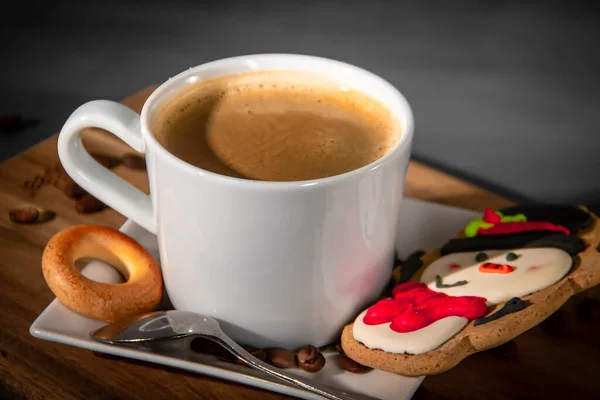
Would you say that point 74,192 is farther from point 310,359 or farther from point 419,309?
point 419,309

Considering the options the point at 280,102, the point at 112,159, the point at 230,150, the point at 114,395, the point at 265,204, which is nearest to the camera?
the point at 265,204

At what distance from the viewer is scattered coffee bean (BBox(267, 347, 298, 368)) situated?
3.83ft

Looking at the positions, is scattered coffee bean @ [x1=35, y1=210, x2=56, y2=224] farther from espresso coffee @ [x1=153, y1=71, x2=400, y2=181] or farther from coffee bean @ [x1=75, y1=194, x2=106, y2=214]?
espresso coffee @ [x1=153, y1=71, x2=400, y2=181]

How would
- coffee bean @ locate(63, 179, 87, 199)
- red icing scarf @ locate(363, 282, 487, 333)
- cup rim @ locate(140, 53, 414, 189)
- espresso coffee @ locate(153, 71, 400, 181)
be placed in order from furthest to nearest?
coffee bean @ locate(63, 179, 87, 199) → espresso coffee @ locate(153, 71, 400, 181) → red icing scarf @ locate(363, 282, 487, 333) → cup rim @ locate(140, 53, 414, 189)

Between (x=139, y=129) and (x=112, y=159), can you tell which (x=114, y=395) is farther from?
(x=112, y=159)

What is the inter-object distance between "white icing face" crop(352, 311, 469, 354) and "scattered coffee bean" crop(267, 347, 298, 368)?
10cm

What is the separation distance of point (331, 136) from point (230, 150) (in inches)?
7.2

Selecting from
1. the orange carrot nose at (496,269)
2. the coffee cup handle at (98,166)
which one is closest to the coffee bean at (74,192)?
the coffee cup handle at (98,166)

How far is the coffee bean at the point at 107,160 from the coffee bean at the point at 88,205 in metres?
0.16

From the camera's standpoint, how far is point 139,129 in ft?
3.85

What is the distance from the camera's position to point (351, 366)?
1157 millimetres

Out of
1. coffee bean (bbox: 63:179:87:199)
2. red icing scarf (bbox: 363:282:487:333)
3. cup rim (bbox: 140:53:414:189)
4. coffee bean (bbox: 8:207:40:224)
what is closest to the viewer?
cup rim (bbox: 140:53:414:189)

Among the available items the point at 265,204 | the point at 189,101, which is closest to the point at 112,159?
the point at 189,101

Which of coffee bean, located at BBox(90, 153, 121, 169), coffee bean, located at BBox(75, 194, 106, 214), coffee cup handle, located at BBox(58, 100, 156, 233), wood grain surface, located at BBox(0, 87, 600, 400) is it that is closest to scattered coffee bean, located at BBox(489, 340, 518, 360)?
wood grain surface, located at BBox(0, 87, 600, 400)
